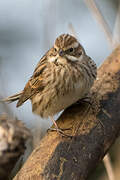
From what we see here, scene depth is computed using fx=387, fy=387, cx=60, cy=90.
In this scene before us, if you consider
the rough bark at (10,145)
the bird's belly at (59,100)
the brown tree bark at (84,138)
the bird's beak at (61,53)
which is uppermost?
the bird's beak at (61,53)

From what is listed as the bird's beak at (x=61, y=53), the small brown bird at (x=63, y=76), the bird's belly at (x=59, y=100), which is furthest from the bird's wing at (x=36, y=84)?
the bird's beak at (x=61, y=53)

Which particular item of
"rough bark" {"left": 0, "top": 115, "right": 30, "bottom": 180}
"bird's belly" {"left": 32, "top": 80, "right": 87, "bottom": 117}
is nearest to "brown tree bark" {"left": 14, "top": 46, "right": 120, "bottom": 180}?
"bird's belly" {"left": 32, "top": 80, "right": 87, "bottom": 117}

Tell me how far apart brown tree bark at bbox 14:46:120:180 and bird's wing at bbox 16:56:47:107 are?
1.38ft

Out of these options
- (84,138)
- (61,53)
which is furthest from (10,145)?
(61,53)

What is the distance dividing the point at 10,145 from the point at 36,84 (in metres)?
1.66

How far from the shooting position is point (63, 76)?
352 cm

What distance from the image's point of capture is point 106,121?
3066 mm

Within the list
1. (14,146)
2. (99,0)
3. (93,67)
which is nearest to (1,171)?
(14,146)

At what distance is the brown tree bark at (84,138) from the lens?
2.52m

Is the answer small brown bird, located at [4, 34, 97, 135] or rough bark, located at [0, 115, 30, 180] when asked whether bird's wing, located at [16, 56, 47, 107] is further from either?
rough bark, located at [0, 115, 30, 180]

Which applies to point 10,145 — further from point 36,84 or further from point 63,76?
point 36,84

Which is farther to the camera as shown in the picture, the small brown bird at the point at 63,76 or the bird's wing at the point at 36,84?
the bird's wing at the point at 36,84

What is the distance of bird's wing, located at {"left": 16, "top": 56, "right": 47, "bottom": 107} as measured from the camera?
146 inches

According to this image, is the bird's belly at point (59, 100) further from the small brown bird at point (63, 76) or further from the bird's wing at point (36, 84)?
the bird's wing at point (36, 84)
